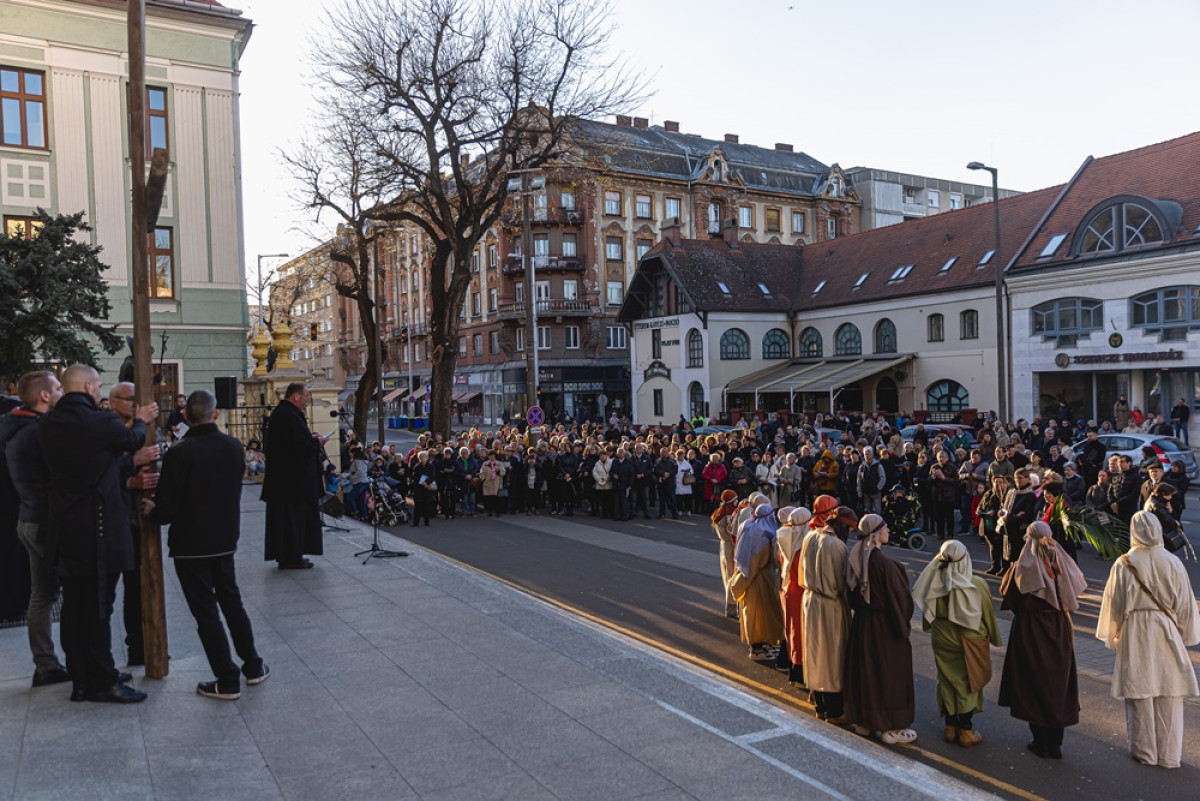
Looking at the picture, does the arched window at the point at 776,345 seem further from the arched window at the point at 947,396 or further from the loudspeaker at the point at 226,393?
the loudspeaker at the point at 226,393

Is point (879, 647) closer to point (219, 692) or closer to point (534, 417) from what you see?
point (219, 692)

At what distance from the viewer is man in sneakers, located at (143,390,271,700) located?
583 centimetres

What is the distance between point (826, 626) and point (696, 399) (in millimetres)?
38954

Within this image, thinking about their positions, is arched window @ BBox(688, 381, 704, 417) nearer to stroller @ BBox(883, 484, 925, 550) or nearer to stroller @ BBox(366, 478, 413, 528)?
stroller @ BBox(366, 478, 413, 528)

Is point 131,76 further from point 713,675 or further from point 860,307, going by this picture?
point 860,307

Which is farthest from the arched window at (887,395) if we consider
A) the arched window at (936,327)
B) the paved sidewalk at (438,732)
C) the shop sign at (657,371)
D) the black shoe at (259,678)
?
the black shoe at (259,678)

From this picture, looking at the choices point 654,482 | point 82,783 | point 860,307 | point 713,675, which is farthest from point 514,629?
point 860,307

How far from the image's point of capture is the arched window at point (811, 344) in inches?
1757

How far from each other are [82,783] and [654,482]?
628 inches

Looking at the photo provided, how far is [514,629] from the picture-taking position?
8070 mm

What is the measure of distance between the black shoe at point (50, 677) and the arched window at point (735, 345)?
40.0 m

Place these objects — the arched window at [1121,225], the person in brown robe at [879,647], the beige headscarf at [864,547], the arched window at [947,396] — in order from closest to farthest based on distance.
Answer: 1. the person in brown robe at [879,647]
2. the beige headscarf at [864,547]
3. the arched window at [1121,225]
4. the arched window at [947,396]

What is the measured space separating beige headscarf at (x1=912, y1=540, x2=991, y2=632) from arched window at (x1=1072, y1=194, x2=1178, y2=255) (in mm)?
27927

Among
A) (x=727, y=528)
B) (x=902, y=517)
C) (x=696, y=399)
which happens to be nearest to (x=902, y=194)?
(x=696, y=399)
